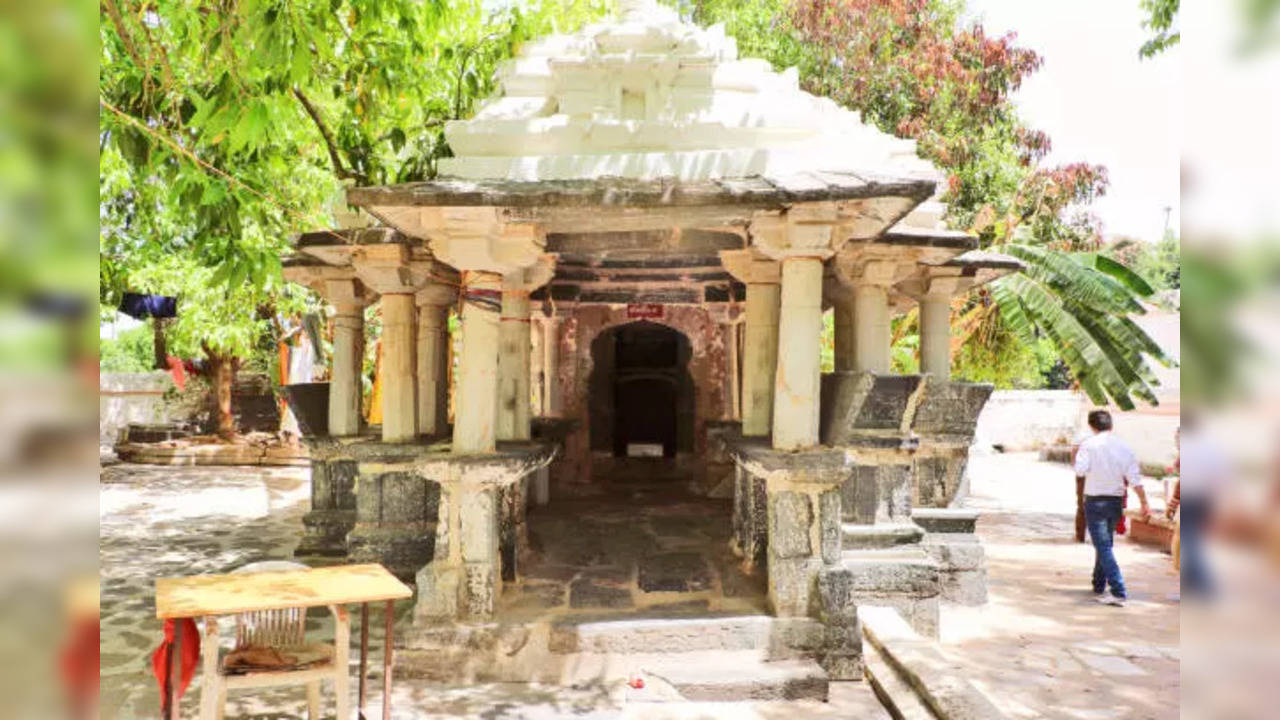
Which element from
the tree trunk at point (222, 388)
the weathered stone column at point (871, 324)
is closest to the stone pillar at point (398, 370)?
the weathered stone column at point (871, 324)

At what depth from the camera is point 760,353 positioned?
7418mm

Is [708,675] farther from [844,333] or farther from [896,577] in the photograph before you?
[844,333]

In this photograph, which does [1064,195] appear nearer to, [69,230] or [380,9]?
[380,9]

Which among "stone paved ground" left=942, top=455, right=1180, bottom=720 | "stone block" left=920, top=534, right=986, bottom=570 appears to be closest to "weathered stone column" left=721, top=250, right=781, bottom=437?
"stone block" left=920, top=534, right=986, bottom=570

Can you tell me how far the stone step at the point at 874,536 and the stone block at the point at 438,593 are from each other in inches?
134

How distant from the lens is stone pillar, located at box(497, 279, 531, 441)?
757 cm

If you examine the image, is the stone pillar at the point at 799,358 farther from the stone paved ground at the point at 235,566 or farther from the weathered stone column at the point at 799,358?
the stone paved ground at the point at 235,566

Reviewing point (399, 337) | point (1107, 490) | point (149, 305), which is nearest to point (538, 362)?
point (399, 337)

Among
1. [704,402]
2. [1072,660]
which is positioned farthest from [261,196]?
[704,402]

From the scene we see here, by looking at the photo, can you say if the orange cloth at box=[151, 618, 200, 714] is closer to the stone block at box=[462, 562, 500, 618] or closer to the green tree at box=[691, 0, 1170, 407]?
the stone block at box=[462, 562, 500, 618]

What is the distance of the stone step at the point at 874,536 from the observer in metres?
7.19

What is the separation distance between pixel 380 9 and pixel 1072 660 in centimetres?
670

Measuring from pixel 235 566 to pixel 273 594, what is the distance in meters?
5.62

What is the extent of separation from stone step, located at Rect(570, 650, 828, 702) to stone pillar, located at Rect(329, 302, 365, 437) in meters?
4.46
